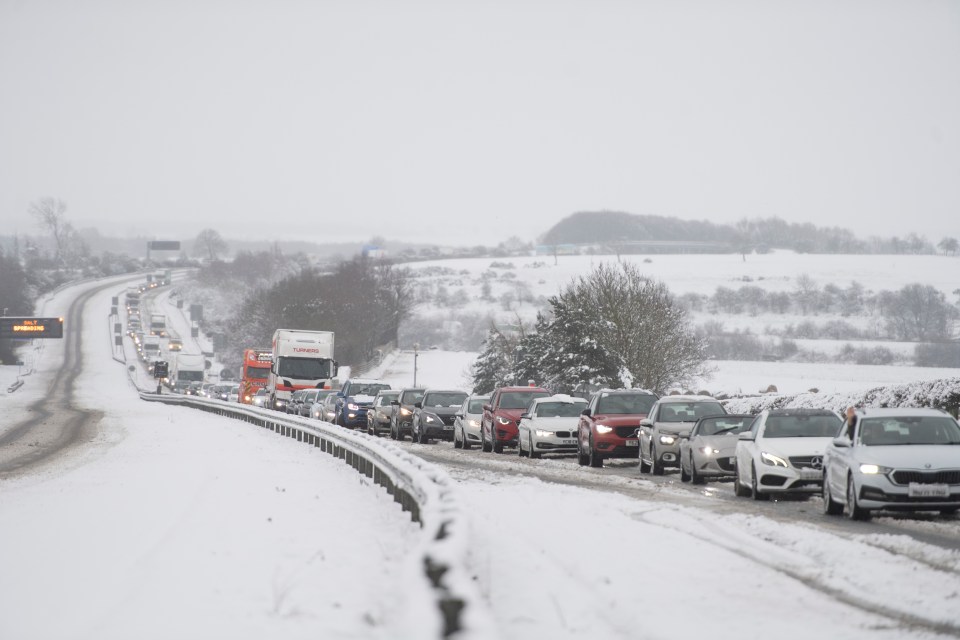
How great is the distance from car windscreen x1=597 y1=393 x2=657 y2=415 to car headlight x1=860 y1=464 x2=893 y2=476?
14.3 metres

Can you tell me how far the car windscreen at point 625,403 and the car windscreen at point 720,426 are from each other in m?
5.57

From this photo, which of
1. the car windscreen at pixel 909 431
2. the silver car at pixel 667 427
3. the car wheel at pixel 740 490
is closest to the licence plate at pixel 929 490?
the car windscreen at pixel 909 431

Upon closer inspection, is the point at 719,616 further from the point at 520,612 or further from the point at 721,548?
the point at 721,548

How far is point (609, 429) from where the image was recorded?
28688 mm

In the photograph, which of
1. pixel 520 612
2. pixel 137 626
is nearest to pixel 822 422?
pixel 520 612

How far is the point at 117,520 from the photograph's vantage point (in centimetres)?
1578

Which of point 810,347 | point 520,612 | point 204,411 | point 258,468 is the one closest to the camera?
point 520,612

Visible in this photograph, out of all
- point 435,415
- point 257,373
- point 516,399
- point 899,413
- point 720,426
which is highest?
point 899,413

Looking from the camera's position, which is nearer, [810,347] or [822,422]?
[822,422]

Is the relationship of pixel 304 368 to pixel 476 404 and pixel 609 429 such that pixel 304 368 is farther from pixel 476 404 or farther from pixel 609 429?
pixel 609 429

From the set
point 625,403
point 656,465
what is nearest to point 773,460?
point 656,465

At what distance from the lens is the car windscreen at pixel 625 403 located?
98.6 feet

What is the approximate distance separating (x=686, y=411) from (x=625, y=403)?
11.5 ft

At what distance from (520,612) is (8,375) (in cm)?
13489
